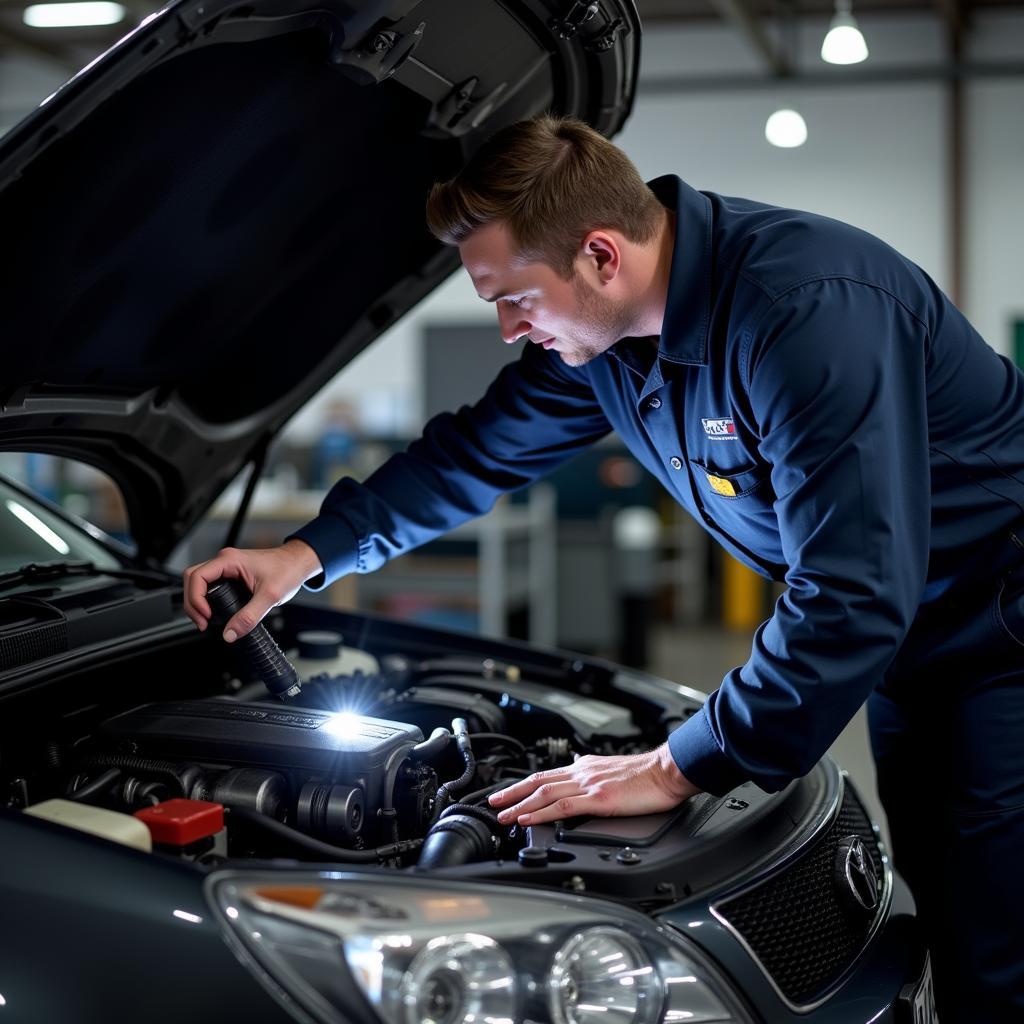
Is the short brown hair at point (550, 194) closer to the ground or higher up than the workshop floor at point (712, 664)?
higher up

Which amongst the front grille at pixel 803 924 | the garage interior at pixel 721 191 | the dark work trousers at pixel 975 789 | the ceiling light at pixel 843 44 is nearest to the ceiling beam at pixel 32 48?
the garage interior at pixel 721 191

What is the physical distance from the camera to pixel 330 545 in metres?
1.85

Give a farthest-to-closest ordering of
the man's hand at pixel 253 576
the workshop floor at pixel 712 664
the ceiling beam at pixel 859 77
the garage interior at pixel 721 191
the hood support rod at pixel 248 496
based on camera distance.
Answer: the ceiling beam at pixel 859 77
the garage interior at pixel 721 191
the workshop floor at pixel 712 664
the hood support rod at pixel 248 496
the man's hand at pixel 253 576

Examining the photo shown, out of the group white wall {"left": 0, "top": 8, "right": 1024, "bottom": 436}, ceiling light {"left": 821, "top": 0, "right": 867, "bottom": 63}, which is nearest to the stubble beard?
ceiling light {"left": 821, "top": 0, "right": 867, "bottom": 63}

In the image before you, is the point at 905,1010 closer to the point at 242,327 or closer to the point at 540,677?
the point at 540,677

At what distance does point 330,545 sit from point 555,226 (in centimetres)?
67

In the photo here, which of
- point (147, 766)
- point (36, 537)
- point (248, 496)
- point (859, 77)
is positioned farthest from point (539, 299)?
point (859, 77)

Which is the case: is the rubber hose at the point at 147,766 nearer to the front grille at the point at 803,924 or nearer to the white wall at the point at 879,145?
the front grille at the point at 803,924

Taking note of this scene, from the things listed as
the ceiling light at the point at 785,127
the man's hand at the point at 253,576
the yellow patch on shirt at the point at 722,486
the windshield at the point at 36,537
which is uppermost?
the ceiling light at the point at 785,127

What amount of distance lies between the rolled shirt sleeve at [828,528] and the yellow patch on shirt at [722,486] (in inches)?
8.8

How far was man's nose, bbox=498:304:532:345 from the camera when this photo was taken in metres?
1.56

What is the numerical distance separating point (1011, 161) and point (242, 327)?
25.3ft

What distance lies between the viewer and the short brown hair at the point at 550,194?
1446 millimetres

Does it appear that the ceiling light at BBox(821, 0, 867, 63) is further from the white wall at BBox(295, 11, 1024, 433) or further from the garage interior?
the white wall at BBox(295, 11, 1024, 433)
